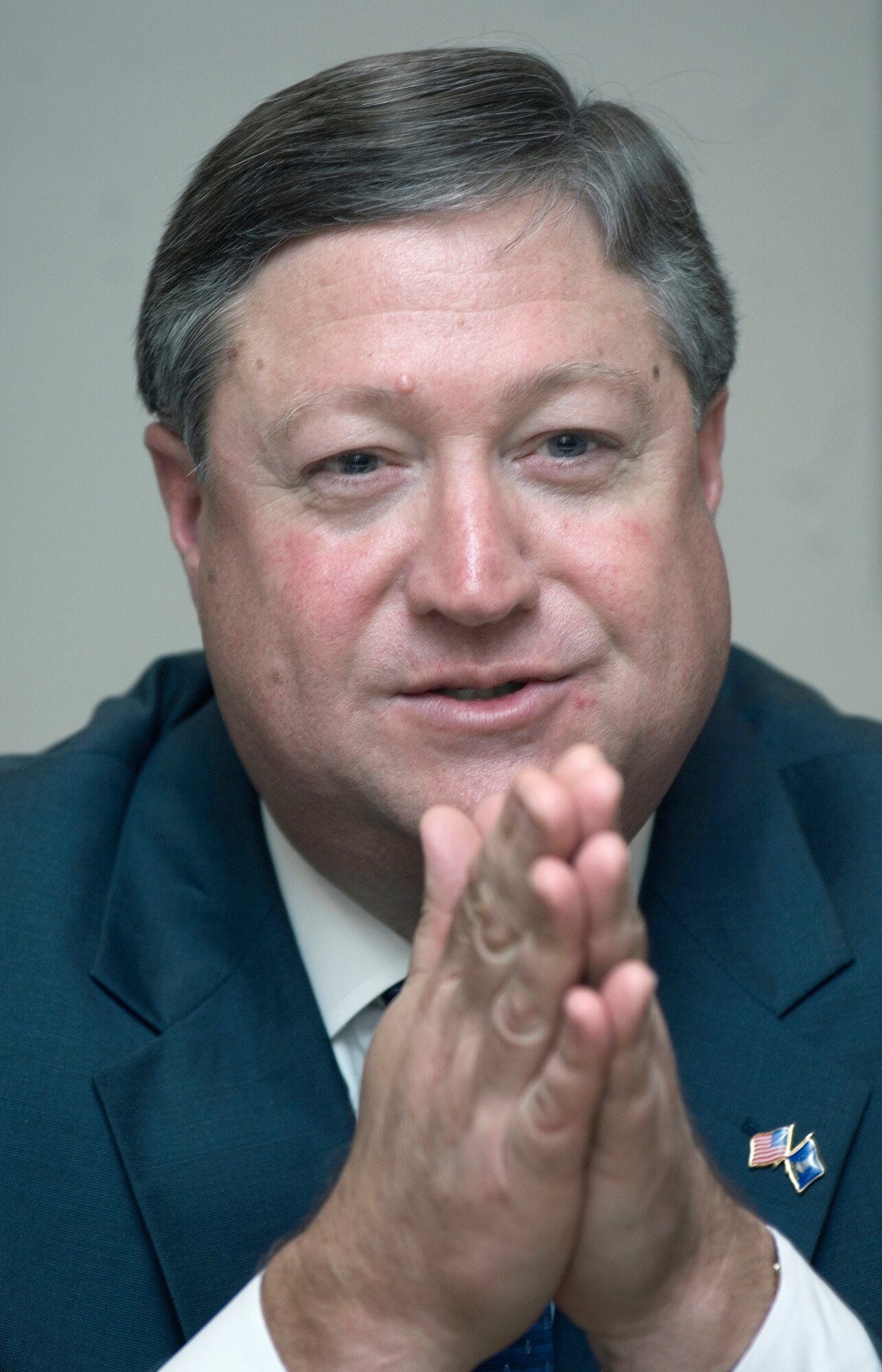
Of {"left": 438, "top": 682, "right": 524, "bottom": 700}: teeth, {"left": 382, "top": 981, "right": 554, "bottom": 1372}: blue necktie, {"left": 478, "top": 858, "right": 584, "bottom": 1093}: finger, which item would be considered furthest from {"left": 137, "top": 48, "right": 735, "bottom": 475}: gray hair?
{"left": 382, "top": 981, "right": 554, "bottom": 1372}: blue necktie

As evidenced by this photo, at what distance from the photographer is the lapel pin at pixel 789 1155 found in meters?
1.37

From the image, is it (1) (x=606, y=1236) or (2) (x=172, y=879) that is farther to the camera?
(2) (x=172, y=879)

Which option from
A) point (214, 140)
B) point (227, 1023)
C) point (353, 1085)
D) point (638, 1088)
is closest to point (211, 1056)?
point (227, 1023)

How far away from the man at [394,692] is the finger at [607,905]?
0.27 meters

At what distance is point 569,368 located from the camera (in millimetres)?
1352

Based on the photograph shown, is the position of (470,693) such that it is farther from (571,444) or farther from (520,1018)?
(520,1018)

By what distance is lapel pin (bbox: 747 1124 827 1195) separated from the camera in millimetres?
1370

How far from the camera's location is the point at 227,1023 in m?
1.49

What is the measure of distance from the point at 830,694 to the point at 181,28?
1.47 m

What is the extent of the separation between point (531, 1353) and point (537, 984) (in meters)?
0.60

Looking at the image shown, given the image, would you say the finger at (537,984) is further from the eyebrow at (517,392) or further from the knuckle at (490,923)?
the eyebrow at (517,392)

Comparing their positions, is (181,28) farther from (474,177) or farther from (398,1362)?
(398,1362)

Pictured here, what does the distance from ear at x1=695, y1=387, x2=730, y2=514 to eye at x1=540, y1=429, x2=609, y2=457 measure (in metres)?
0.21

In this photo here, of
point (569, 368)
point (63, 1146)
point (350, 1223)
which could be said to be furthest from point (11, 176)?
point (350, 1223)
